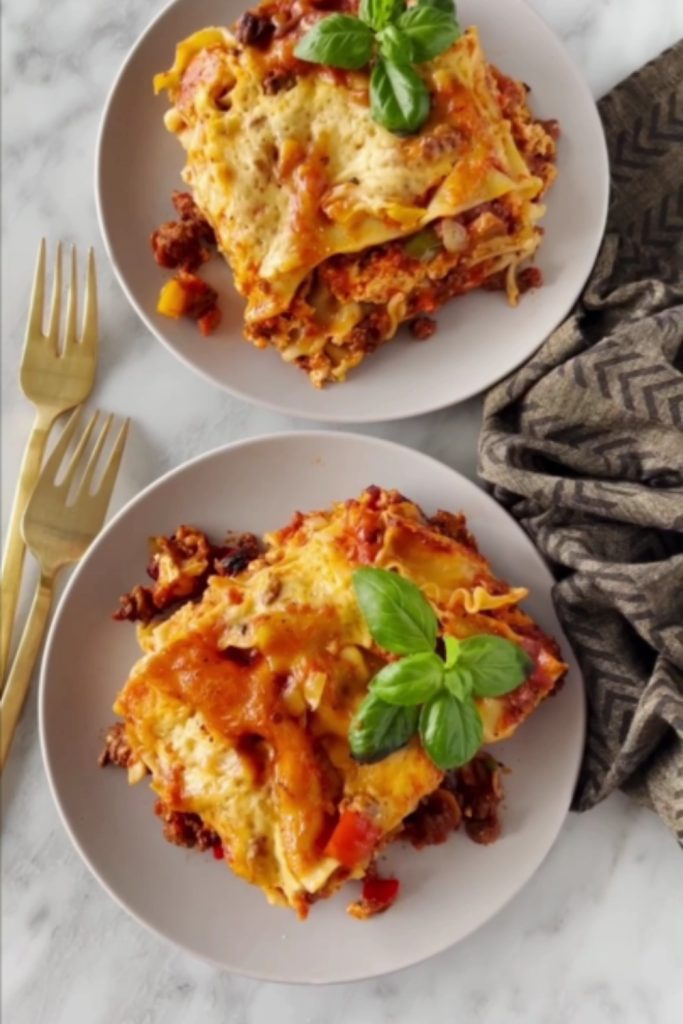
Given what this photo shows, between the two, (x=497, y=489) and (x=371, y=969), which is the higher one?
(x=497, y=489)

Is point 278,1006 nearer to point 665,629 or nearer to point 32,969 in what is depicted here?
point 32,969

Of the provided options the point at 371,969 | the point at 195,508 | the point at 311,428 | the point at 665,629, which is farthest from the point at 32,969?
the point at 665,629

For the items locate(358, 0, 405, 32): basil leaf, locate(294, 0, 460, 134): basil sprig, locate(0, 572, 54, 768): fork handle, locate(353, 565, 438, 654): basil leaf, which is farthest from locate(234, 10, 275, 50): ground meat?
locate(0, 572, 54, 768): fork handle

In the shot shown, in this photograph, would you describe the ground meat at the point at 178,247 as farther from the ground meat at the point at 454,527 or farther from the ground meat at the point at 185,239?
the ground meat at the point at 454,527

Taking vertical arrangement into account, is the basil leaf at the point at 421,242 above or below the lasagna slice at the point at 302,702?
above

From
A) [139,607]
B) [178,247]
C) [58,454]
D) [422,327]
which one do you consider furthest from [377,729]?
[178,247]

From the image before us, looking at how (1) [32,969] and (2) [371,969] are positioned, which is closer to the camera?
(2) [371,969]

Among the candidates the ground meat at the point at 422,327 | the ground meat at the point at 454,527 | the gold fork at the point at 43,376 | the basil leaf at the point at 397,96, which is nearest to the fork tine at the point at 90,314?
the gold fork at the point at 43,376
